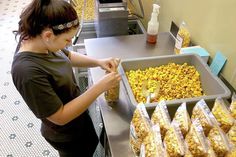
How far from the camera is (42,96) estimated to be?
82 centimetres

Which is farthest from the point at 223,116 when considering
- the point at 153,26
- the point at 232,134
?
the point at 153,26

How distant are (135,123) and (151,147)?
4.7 inches

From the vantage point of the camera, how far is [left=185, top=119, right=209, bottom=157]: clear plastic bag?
695 mm

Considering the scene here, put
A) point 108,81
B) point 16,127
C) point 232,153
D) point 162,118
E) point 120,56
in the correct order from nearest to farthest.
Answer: point 232,153, point 162,118, point 108,81, point 120,56, point 16,127

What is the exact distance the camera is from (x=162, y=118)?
798 mm

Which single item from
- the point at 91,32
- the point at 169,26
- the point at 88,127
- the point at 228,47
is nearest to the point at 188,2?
the point at 169,26

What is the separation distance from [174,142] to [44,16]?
573 mm

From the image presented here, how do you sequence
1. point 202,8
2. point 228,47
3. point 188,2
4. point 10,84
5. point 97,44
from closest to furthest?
point 228,47, point 202,8, point 188,2, point 97,44, point 10,84

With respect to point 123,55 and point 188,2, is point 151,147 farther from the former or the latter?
point 188,2

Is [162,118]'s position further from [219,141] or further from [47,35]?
[47,35]

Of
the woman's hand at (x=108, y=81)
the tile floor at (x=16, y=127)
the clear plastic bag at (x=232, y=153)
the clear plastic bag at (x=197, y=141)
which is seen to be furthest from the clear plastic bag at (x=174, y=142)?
the tile floor at (x=16, y=127)

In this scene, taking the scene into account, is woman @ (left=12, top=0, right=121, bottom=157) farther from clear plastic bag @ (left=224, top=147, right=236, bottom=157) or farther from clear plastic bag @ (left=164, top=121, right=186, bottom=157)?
clear plastic bag @ (left=224, top=147, right=236, bottom=157)

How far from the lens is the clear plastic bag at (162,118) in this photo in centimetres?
79

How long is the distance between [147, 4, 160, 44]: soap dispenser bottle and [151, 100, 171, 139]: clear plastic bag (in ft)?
2.18
